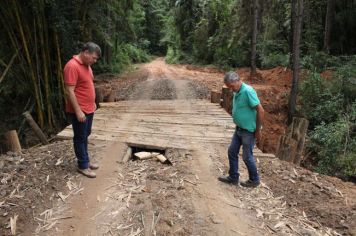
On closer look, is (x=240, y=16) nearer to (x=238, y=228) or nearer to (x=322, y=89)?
(x=322, y=89)

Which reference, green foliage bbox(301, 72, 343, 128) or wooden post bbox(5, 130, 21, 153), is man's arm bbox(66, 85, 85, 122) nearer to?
wooden post bbox(5, 130, 21, 153)

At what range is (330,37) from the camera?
64.3ft

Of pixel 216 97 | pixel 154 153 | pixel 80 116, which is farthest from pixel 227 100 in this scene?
pixel 80 116

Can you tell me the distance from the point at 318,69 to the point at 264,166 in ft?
37.8

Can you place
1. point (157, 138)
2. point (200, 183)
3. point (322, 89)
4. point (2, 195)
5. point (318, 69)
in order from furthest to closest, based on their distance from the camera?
point (318, 69), point (322, 89), point (157, 138), point (200, 183), point (2, 195)

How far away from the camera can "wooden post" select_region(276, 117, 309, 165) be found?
7035mm

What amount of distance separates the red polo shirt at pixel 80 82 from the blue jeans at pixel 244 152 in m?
2.09

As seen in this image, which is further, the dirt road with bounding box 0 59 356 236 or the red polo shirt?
the red polo shirt

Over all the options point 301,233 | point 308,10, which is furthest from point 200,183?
point 308,10

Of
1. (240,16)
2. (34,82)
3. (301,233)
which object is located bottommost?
(301,233)

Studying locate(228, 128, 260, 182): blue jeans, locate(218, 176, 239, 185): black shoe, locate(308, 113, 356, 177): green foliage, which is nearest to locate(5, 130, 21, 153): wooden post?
locate(218, 176, 239, 185): black shoe

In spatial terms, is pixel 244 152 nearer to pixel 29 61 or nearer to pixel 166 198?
pixel 166 198

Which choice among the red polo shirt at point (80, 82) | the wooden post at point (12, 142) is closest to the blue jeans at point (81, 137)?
the red polo shirt at point (80, 82)

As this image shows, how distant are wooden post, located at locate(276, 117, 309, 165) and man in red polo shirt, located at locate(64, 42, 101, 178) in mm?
3527
